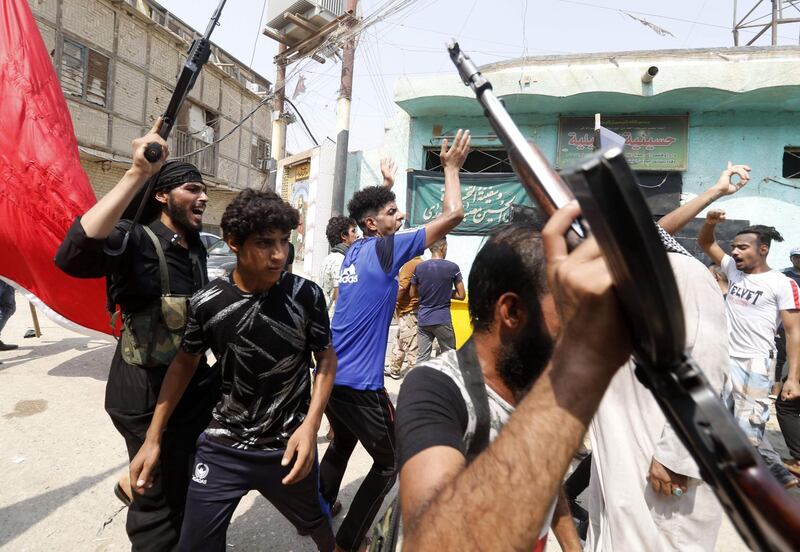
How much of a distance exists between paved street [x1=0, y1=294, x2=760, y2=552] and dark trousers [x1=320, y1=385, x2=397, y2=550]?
1.50 feet

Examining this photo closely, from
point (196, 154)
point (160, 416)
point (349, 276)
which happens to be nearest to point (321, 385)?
point (160, 416)

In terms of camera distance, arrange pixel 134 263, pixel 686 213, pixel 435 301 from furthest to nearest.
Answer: pixel 435 301, pixel 686 213, pixel 134 263

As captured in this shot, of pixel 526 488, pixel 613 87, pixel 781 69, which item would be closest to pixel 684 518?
pixel 526 488

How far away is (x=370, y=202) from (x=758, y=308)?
3183mm

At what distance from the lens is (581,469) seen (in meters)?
2.96

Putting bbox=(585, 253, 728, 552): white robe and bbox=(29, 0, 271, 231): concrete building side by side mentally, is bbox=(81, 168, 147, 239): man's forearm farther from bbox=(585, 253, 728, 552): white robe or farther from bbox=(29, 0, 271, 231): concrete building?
bbox=(29, 0, 271, 231): concrete building

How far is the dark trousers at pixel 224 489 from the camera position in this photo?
180 centimetres

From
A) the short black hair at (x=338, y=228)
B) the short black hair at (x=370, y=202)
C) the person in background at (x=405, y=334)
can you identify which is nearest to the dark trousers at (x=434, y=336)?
the person in background at (x=405, y=334)

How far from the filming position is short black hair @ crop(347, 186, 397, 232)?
3203 millimetres

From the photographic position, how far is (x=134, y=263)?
197cm

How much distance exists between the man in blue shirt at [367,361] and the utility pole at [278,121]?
11142 millimetres

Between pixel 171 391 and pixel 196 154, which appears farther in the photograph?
pixel 196 154

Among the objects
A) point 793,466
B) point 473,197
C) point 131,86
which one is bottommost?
point 793,466

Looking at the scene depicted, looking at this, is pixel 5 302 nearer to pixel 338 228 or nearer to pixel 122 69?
pixel 338 228
